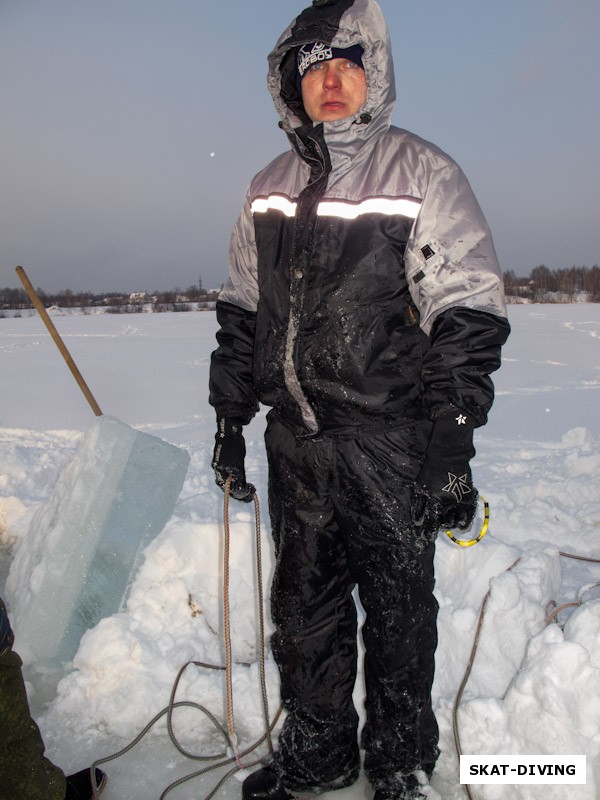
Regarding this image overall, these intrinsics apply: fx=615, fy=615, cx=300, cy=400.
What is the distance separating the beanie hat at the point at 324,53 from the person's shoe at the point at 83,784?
2365mm

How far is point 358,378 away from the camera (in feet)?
5.70

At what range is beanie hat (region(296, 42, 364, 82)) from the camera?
1.78m

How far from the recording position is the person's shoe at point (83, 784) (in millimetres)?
1969

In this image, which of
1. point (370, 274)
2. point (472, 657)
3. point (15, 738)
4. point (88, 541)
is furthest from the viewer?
point (88, 541)

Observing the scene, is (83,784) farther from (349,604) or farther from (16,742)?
(349,604)

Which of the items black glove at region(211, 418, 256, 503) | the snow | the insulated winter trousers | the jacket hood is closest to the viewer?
the insulated winter trousers

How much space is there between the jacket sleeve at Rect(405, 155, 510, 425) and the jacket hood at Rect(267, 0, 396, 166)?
10.6 inches

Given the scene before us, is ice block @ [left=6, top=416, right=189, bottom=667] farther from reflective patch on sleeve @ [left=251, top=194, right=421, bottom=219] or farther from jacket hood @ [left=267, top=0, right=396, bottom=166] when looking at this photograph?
jacket hood @ [left=267, top=0, right=396, bottom=166]

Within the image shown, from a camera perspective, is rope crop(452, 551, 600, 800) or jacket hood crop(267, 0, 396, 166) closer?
jacket hood crop(267, 0, 396, 166)

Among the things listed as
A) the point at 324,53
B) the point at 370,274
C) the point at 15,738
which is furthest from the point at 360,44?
the point at 15,738

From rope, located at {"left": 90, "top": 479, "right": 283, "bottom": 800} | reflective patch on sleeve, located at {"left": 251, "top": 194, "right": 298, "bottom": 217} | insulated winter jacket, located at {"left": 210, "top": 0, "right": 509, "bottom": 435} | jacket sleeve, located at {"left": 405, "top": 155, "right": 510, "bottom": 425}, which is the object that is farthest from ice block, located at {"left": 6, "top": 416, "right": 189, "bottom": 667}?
jacket sleeve, located at {"left": 405, "top": 155, "right": 510, "bottom": 425}

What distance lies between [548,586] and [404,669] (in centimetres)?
106

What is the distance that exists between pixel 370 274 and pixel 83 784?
1879mm
